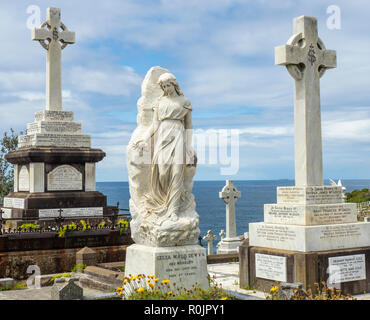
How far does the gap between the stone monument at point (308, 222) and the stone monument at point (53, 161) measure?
706 centimetres

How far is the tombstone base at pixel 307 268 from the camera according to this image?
1097 cm

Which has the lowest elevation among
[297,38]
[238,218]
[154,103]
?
[238,218]

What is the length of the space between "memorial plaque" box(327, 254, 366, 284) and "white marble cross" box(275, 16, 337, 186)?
1.73 metres

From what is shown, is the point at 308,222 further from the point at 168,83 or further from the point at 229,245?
the point at 229,245

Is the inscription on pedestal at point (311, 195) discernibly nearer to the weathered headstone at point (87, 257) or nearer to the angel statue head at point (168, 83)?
the angel statue head at point (168, 83)

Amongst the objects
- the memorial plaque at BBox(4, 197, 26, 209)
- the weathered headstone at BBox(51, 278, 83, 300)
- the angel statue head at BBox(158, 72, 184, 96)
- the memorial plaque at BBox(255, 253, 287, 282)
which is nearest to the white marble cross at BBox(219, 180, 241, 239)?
the memorial plaque at BBox(4, 197, 26, 209)

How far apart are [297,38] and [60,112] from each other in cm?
880

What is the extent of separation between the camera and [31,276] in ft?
45.1

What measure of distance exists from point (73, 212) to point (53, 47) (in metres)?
5.55

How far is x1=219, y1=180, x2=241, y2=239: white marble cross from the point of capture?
20.9 m

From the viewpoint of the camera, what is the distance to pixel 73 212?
17312 millimetres

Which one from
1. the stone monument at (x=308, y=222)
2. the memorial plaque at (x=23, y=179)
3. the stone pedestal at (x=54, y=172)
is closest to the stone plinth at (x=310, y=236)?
the stone monument at (x=308, y=222)
